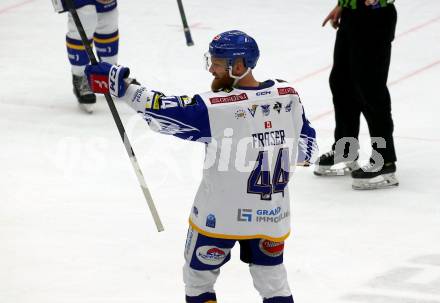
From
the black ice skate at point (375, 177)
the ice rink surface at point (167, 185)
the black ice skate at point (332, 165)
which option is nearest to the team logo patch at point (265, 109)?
the ice rink surface at point (167, 185)

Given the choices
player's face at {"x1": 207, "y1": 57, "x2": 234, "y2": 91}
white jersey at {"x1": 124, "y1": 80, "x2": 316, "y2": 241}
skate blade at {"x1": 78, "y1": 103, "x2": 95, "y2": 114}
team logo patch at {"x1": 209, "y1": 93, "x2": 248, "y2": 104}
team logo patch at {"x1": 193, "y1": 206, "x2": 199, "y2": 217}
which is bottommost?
skate blade at {"x1": 78, "y1": 103, "x2": 95, "y2": 114}

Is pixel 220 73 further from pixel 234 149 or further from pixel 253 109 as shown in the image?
pixel 234 149

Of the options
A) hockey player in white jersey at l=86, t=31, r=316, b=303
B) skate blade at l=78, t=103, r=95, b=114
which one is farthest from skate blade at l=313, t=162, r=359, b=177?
hockey player in white jersey at l=86, t=31, r=316, b=303

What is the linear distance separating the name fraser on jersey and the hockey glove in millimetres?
528

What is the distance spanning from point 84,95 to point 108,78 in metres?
3.72

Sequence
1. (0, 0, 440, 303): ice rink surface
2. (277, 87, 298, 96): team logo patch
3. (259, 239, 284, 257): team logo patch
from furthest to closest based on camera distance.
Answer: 1. (0, 0, 440, 303): ice rink surface
2. (259, 239, 284, 257): team logo patch
3. (277, 87, 298, 96): team logo patch

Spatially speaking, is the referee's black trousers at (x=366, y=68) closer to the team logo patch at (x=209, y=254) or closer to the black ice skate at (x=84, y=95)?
the black ice skate at (x=84, y=95)

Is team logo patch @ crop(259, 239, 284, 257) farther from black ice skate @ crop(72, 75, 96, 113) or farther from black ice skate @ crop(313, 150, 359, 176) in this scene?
black ice skate @ crop(72, 75, 96, 113)

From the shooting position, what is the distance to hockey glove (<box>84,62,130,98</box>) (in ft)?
13.6

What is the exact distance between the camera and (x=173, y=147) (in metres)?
7.20

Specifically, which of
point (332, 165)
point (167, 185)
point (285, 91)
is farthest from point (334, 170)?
point (285, 91)

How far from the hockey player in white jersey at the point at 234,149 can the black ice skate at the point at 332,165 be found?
245 centimetres

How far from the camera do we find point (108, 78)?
13.7 feet

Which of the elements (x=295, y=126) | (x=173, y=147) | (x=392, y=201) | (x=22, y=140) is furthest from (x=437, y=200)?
(x=22, y=140)
